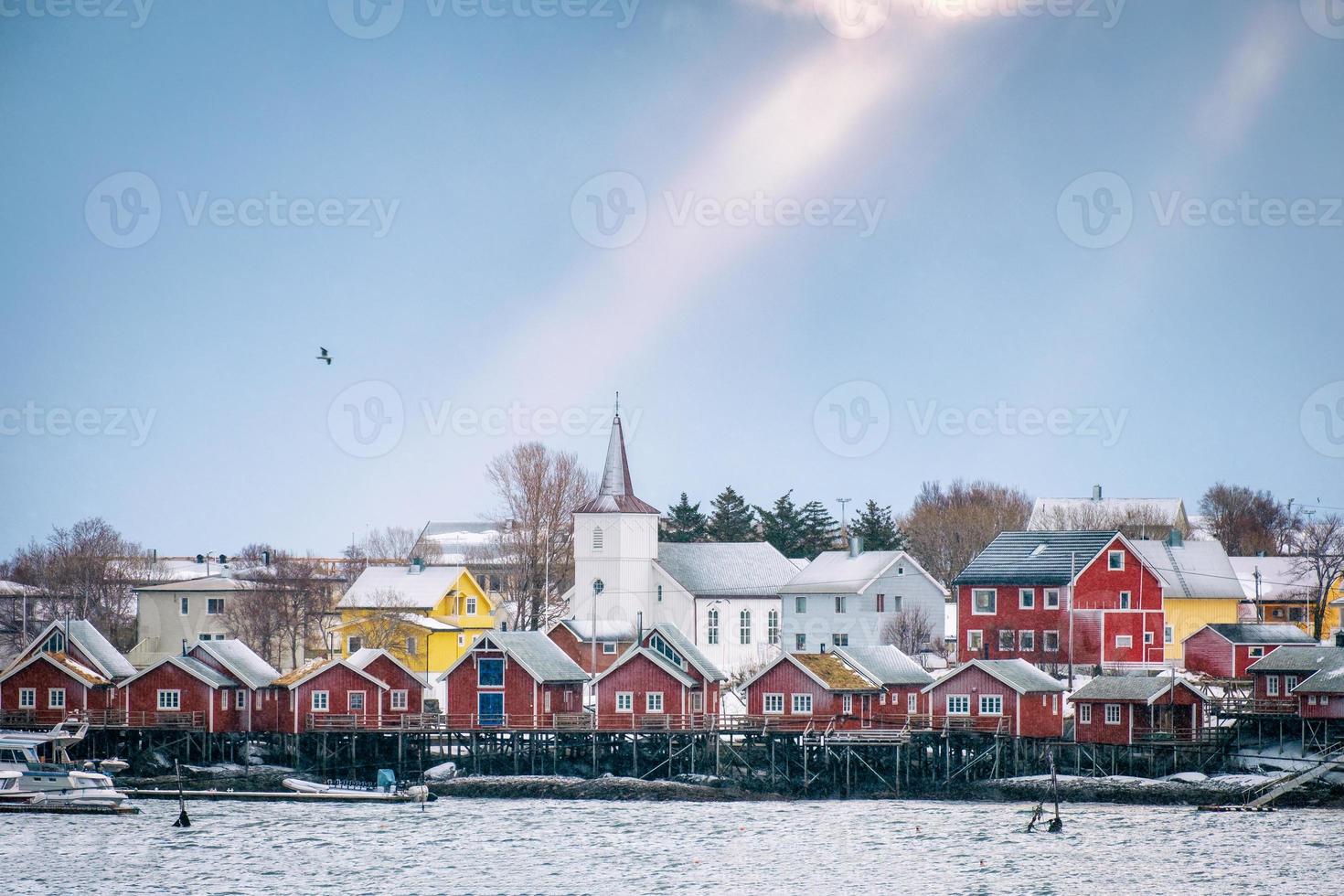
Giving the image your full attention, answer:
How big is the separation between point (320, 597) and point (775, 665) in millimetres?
39373

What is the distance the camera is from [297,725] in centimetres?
7975

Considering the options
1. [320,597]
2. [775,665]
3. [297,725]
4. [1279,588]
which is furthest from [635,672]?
[1279,588]

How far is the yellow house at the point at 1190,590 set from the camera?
102188 mm

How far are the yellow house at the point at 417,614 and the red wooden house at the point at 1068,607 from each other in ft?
75.8

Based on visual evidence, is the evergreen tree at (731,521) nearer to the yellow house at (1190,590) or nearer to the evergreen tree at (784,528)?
the evergreen tree at (784,528)

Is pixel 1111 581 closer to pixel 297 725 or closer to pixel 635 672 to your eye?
pixel 635 672

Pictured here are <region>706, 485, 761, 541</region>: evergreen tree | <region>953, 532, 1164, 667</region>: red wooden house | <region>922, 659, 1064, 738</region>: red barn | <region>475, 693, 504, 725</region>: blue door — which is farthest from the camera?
<region>706, 485, 761, 541</region>: evergreen tree

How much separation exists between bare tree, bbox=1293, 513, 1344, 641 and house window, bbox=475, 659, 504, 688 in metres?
44.7

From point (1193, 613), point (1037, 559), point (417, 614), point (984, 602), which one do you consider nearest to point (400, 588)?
point (417, 614)

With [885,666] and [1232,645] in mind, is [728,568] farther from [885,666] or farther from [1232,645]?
[885,666]

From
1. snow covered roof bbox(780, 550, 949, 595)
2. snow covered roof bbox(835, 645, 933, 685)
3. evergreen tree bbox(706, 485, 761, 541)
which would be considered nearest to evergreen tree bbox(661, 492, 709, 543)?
evergreen tree bbox(706, 485, 761, 541)

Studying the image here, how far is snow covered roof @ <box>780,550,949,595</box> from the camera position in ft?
345

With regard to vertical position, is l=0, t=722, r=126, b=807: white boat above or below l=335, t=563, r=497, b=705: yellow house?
below

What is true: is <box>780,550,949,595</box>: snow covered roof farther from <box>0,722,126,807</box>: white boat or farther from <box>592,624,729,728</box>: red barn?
<box>0,722,126,807</box>: white boat
